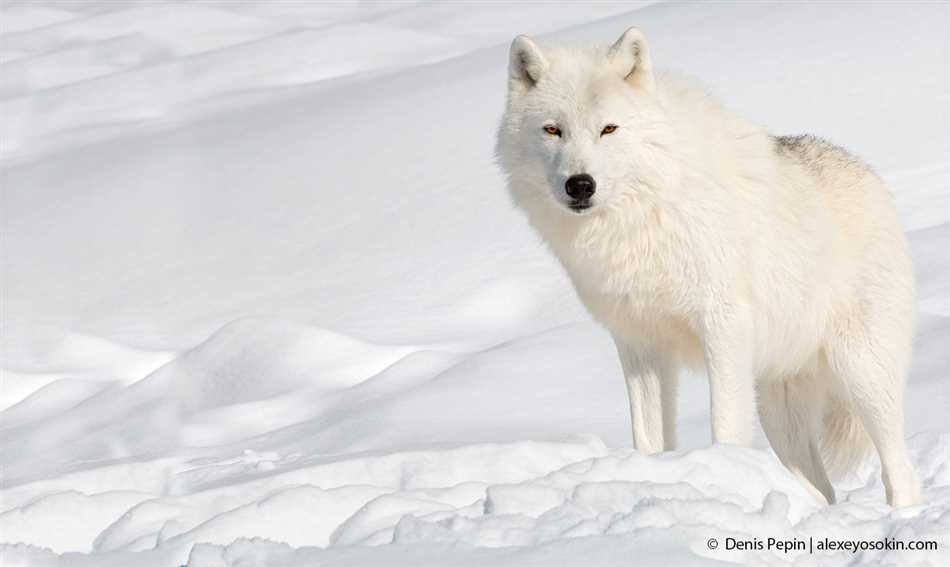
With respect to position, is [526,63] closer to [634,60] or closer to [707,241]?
[634,60]

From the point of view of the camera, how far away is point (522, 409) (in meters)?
7.01

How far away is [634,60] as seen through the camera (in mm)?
4973

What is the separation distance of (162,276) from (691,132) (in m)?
7.37

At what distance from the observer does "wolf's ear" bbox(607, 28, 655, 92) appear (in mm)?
4953

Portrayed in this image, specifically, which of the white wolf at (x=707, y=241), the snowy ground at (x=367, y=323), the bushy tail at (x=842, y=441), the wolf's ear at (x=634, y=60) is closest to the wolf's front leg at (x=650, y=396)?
the white wolf at (x=707, y=241)

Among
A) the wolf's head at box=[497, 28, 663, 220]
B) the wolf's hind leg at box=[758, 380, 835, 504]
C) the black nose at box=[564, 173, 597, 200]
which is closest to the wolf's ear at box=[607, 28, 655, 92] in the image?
the wolf's head at box=[497, 28, 663, 220]

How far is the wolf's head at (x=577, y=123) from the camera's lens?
4738 mm

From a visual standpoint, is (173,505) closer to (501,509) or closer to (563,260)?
(501,509)

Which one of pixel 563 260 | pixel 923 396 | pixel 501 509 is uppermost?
pixel 563 260

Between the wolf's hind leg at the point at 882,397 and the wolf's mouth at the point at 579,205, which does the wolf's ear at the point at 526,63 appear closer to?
the wolf's mouth at the point at 579,205

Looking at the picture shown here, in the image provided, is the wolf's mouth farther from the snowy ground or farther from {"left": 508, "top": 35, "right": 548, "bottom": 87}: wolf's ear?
the snowy ground

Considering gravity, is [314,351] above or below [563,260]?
below

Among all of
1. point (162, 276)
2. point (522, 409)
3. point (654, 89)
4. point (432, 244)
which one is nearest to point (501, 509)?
point (654, 89)

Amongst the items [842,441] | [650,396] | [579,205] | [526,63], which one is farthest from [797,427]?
[526,63]
